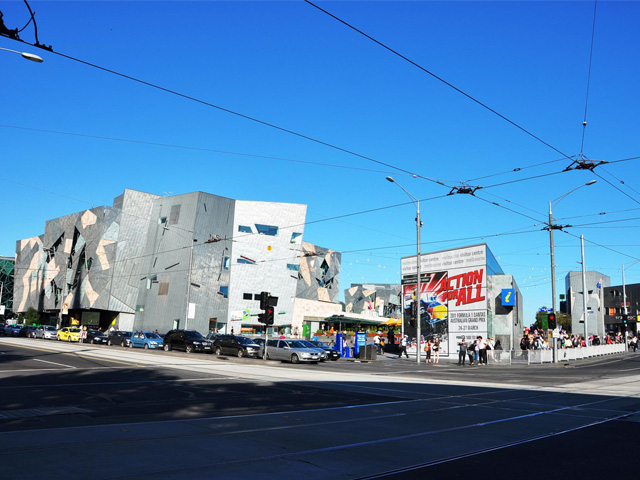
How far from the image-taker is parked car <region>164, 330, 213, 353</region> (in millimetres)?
36812

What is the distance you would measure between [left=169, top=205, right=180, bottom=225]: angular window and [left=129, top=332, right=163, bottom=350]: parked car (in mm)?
27732

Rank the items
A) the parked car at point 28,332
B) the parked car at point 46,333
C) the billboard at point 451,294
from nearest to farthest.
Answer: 1. the billboard at point 451,294
2. the parked car at point 46,333
3. the parked car at point 28,332

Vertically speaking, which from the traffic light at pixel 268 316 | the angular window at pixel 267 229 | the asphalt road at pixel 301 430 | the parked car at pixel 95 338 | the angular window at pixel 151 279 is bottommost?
the asphalt road at pixel 301 430

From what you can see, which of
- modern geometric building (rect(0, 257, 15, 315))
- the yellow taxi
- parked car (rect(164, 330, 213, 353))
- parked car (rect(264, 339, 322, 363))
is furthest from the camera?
modern geometric building (rect(0, 257, 15, 315))

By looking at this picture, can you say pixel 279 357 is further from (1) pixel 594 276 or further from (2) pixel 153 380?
(1) pixel 594 276

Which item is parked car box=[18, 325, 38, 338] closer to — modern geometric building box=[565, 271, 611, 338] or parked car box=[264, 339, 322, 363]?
parked car box=[264, 339, 322, 363]

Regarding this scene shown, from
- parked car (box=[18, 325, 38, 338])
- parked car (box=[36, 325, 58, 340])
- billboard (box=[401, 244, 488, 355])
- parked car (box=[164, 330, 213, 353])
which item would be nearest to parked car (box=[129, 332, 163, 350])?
parked car (box=[164, 330, 213, 353])

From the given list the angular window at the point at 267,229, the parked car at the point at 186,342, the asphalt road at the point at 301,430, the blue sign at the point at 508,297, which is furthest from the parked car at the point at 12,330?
the blue sign at the point at 508,297

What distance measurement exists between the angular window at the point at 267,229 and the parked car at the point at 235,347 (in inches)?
1396

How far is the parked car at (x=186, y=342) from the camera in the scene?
121 ft

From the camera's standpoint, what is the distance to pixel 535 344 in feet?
133

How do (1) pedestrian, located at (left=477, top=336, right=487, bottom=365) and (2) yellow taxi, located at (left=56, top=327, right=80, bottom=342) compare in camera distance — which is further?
(2) yellow taxi, located at (left=56, top=327, right=80, bottom=342)

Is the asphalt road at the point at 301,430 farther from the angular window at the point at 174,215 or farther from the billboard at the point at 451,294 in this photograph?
the angular window at the point at 174,215

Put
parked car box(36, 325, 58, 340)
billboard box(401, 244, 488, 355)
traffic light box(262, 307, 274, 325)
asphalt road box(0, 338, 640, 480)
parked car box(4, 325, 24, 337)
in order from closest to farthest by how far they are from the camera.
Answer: asphalt road box(0, 338, 640, 480) → traffic light box(262, 307, 274, 325) → billboard box(401, 244, 488, 355) → parked car box(36, 325, 58, 340) → parked car box(4, 325, 24, 337)
